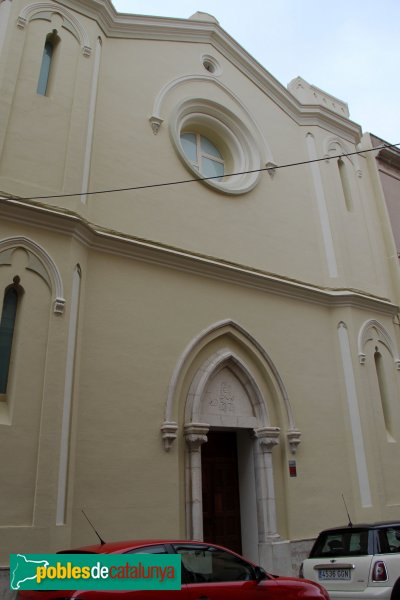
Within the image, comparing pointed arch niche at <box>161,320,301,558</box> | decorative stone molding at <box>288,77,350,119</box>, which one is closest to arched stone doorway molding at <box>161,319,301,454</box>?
pointed arch niche at <box>161,320,301,558</box>

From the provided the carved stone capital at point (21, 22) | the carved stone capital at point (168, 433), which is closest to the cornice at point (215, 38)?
the carved stone capital at point (21, 22)

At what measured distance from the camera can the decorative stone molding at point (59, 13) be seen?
952 cm

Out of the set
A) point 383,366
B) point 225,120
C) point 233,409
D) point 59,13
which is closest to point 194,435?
point 233,409

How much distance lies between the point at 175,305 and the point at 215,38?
25.8 ft

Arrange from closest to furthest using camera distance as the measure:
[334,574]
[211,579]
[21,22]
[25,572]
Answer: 1. [25,572]
2. [211,579]
3. [334,574]
4. [21,22]

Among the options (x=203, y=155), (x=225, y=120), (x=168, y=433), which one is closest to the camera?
(x=168, y=433)

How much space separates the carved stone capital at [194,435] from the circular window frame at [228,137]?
18.3ft

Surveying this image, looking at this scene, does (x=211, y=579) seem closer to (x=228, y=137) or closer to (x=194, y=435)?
(x=194, y=435)

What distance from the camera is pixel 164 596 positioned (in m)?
4.43

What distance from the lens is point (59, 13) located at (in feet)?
32.9

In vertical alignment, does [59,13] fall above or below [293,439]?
above

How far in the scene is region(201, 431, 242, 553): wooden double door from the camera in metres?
9.44

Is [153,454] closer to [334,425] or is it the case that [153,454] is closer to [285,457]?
[285,457]

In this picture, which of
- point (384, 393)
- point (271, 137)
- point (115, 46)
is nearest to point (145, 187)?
point (115, 46)
